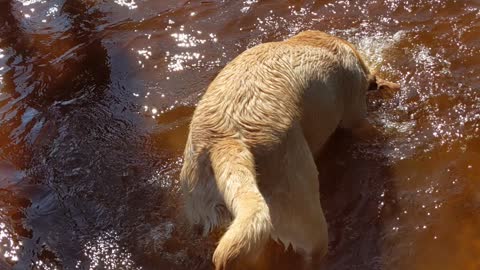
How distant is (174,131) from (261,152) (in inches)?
84.6

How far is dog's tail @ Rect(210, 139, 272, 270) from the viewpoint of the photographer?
2438mm

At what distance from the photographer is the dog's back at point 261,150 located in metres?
2.70

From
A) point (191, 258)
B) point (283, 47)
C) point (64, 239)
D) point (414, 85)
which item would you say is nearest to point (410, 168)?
point (414, 85)

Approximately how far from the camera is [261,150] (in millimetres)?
3109

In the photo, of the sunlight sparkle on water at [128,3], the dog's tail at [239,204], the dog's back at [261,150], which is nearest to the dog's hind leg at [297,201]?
the dog's back at [261,150]

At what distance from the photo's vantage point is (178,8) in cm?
664

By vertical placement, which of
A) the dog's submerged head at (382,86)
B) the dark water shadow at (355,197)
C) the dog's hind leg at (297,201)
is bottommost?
the dark water shadow at (355,197)

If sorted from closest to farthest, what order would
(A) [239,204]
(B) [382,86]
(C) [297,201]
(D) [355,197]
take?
(A) [239,204] → (C) [297,201] → (D) [355,197] → (B) [382,86]

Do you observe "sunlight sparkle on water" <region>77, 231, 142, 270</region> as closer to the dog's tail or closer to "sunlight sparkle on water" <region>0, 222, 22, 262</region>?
"sunlight sparkle on water" <region>0, 222, 22, 262</region>

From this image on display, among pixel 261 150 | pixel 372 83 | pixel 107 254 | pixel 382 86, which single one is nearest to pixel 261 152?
pixel 261 150

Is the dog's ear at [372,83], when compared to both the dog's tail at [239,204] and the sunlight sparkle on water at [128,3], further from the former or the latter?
the sunlight sparkle on water at [128,3]

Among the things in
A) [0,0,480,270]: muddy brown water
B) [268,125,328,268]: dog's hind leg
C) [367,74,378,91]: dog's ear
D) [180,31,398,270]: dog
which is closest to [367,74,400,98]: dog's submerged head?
[367,74,378,91]: dog's ear

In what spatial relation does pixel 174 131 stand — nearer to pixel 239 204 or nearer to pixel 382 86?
pixel 382 86

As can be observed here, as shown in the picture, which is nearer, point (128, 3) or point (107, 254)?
point (107, 254)
